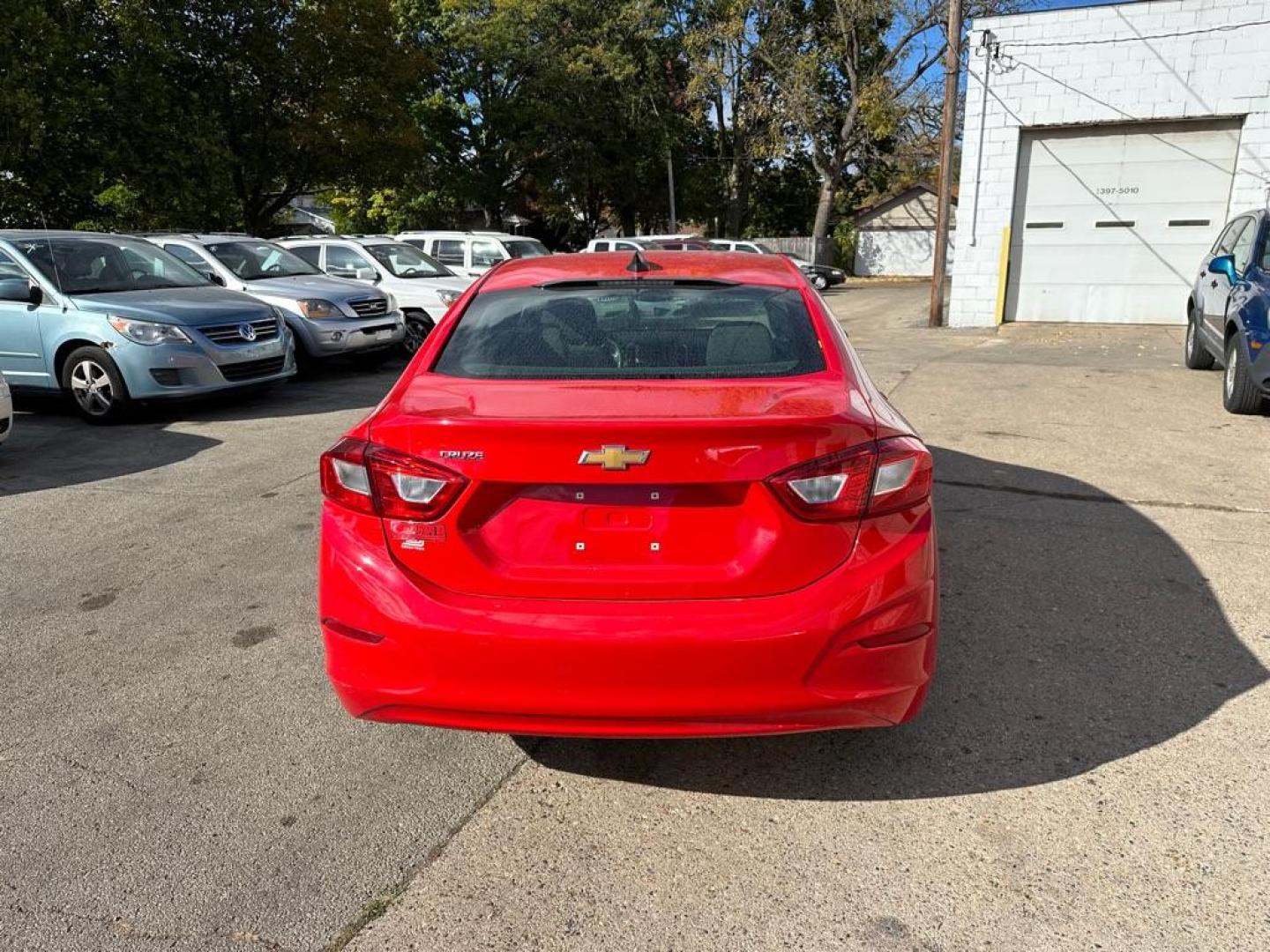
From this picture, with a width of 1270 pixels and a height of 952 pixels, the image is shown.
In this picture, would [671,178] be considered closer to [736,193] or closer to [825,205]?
[736,193]

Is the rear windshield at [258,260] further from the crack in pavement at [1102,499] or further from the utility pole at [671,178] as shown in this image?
the utility pole at [671,178]

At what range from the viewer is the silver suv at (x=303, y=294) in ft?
34.9

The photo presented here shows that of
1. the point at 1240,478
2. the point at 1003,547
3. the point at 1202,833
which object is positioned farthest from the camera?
the point at 1240,478

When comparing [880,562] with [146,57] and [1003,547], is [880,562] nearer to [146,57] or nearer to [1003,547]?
[1003,547]

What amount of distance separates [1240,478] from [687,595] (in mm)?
5115

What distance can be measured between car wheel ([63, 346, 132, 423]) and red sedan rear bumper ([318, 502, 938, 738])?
6.75 metres

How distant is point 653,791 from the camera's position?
9.31 ft

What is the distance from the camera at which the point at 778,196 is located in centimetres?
4766

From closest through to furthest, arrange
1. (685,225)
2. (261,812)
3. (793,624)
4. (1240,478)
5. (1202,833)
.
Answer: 1. (793,624)
2. (1202,833)
3. (261,812)
4. (1240,478)
5. (685,225)

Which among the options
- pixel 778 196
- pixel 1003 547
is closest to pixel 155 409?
pixel 1003 547

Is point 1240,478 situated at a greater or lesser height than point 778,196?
lesser

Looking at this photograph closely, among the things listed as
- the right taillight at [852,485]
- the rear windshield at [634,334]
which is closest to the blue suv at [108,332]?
the rear windshield at [634,334]

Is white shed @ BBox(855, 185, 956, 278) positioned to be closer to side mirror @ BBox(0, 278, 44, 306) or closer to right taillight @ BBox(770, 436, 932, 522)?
side mirror @ BBox(0, 278, 44, 306)

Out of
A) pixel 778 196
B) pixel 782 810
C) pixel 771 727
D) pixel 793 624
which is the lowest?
pixel 782 810
